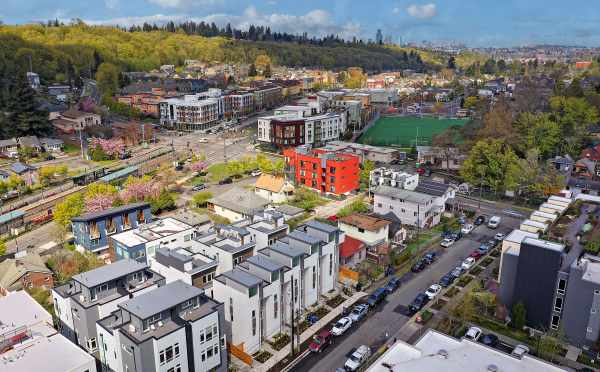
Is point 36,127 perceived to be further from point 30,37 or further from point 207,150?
point 30,37

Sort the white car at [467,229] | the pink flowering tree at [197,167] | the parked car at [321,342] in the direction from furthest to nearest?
1. the pink flowering tree at [197,167]
2. the white car at [467,229]
3. the parked car at [321,342]

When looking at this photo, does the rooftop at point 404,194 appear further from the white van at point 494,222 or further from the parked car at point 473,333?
the parked car at point 473,333

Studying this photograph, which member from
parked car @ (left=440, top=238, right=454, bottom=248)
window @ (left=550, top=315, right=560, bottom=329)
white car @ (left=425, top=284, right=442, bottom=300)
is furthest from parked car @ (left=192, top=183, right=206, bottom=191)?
window @ (left=550, top=315, right=560, bottom=329)

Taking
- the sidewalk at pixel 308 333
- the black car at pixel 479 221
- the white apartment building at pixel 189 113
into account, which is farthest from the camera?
the white apartment building at pixel 189 113

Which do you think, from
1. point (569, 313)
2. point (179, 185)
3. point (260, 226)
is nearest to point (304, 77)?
point (179, 185)

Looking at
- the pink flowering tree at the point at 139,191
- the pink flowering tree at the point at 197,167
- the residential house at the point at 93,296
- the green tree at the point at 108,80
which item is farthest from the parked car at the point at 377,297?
the green tree at the point at 108,80

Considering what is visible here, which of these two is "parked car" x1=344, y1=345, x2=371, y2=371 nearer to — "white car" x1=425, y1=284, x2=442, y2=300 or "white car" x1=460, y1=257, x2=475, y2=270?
"white car" x1=425, y1=284, x2=442, y2=300
